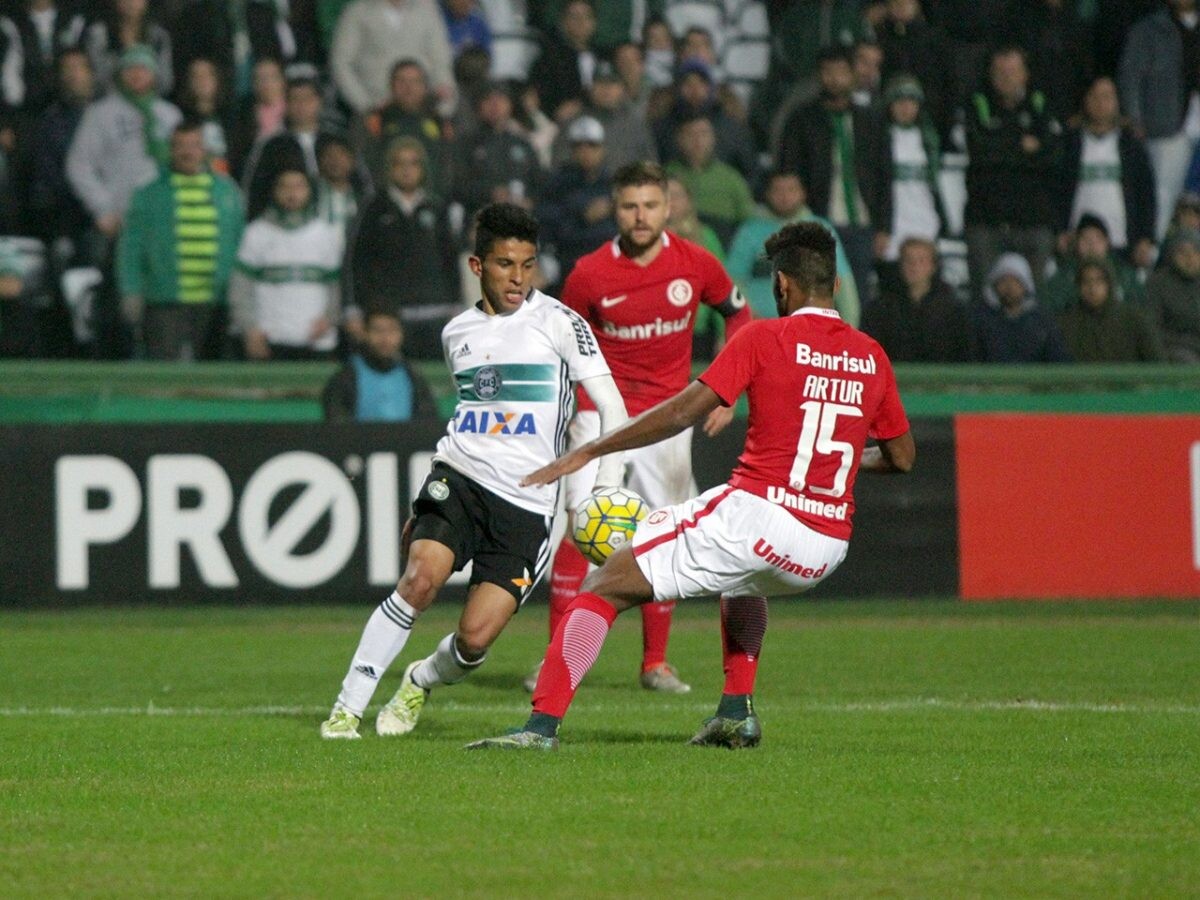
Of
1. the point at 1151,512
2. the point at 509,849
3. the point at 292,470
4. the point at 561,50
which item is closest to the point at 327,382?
the point at 292,470

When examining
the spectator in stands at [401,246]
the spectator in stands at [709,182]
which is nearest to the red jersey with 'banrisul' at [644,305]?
the spectator in stands at [401,246]

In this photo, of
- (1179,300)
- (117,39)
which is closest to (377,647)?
(117,39)

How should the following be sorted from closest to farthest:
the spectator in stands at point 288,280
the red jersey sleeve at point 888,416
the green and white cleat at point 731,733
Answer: the red jersey sleeve at point 888,416
the green and white cleat at point 731,733
the spectator in stands at point 288,280

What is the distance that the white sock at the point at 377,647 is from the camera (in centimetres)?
724

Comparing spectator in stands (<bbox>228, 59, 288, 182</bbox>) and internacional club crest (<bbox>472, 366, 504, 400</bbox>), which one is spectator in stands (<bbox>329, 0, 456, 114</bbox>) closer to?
spectator in stands (<bbox>228, 59, 288, 182</bbox>)

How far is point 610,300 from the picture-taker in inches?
369

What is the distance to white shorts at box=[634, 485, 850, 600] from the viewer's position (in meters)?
6.45

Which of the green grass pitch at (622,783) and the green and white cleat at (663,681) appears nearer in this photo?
the green grass pitch at (622,783)

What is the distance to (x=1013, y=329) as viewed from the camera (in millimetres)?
15383

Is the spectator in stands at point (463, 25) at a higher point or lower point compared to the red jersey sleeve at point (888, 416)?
higher

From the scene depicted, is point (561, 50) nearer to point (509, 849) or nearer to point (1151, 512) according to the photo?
point (1151, 512)

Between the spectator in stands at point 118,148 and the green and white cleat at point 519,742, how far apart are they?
8.94 metres

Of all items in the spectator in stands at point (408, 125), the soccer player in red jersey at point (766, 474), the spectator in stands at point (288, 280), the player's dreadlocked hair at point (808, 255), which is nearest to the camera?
the soccer player in red jersey at point (766, 474)

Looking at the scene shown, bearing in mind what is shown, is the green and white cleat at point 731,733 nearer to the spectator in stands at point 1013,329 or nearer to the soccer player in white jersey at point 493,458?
the soccer player in white jersey at point 493,458
